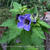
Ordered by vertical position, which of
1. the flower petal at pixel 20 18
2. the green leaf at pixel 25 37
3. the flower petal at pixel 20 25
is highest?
the flower petal at pixel 20 18

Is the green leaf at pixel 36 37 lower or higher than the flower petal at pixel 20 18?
lower

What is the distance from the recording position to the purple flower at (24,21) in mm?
712

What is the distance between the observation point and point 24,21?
0.77m

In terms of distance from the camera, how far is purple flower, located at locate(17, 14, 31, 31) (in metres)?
0.71

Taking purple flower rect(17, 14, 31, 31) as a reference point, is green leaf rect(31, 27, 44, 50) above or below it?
below

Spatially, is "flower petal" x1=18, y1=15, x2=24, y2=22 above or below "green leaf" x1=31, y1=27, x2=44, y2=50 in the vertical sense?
above

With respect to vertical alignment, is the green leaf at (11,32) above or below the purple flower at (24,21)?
below

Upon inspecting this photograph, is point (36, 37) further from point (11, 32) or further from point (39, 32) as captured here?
point (11, 32)

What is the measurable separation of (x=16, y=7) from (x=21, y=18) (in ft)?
0.47

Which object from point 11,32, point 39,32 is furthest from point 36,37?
point 11,32

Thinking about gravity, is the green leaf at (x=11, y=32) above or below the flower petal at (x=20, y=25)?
below

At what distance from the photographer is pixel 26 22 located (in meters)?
0.77

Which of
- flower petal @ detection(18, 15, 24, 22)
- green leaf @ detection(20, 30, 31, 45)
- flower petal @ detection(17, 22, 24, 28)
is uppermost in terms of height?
flower petal @ detection(18, 15, 24, 22)

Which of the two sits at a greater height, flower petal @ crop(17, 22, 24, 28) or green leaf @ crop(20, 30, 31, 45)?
flower petal @ crop(17, 22, 24, 28)
